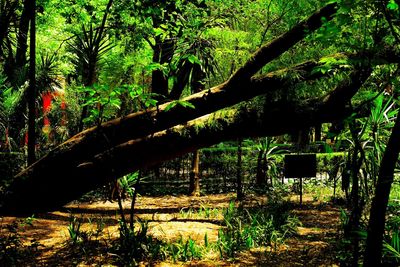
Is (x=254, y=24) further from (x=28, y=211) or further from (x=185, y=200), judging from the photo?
(x=28, y=211)

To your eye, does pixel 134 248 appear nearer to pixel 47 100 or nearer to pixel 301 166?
pixel 301 166

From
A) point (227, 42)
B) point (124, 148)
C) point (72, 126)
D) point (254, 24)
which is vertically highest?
point (254, 24)

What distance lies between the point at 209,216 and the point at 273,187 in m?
4.02

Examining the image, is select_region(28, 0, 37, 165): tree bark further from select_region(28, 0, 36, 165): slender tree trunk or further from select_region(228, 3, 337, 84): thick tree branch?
select_region(228, 3, 337, 84): thick tree branch

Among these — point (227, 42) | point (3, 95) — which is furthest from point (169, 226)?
point (3, 95)

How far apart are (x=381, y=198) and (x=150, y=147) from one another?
3.73 meters

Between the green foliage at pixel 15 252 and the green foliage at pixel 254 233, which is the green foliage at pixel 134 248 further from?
the green foliage at pixel 15 252

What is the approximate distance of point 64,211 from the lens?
772 cm

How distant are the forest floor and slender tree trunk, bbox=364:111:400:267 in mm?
1640

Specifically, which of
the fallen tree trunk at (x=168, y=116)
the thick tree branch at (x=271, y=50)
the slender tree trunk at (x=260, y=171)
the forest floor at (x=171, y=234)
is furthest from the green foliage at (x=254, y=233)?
the slender tree trunk at (x=260, y=171)

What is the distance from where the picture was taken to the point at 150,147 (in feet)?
19.6

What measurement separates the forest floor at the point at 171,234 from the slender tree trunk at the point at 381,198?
1640mm

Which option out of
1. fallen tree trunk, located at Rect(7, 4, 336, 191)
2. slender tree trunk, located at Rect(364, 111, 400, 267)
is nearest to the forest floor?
fallen tree trunk, located at Rect(7, 4, 336, 191)

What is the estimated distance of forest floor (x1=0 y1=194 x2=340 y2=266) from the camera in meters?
4.74
